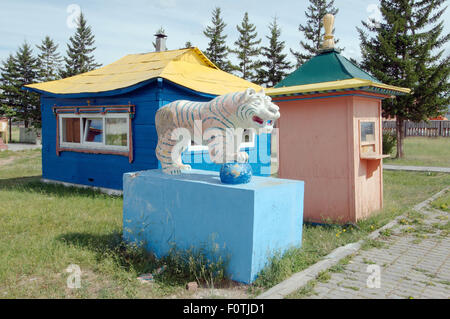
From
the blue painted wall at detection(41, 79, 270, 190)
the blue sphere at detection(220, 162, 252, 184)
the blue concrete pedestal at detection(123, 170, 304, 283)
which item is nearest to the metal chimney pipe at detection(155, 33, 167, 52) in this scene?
the blue painted wall at detection(41, 79, 270, 190)

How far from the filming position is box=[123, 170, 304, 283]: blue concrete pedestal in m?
3.67

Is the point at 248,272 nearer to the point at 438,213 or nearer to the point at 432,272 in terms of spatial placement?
the point at 432,272

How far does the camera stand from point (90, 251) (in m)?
4.62

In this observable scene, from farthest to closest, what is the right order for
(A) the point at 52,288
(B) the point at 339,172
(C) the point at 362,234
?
(B) the point at 339,172, (C) the point at 362,234, (A) the point at 52,288

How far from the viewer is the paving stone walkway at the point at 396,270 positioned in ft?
11.5

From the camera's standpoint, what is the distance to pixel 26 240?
502 cm

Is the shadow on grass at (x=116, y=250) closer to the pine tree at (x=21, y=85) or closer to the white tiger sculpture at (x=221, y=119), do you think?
the white tiger sculpture at (x=221, y=119)

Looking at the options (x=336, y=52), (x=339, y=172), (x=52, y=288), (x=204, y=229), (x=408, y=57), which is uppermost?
(x=408, y=57)

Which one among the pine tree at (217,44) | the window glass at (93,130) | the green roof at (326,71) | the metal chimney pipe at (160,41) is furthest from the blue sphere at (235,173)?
the pine tree at (217,44)

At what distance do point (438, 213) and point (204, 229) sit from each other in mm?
5218

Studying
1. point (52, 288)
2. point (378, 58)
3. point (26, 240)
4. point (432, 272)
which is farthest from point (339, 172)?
point (378, 58)

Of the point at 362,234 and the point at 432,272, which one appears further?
the point at 362,234

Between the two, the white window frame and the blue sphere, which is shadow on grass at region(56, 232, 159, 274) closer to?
the blue sphere

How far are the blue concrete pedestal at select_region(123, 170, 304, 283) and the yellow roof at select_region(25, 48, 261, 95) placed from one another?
362 cm
